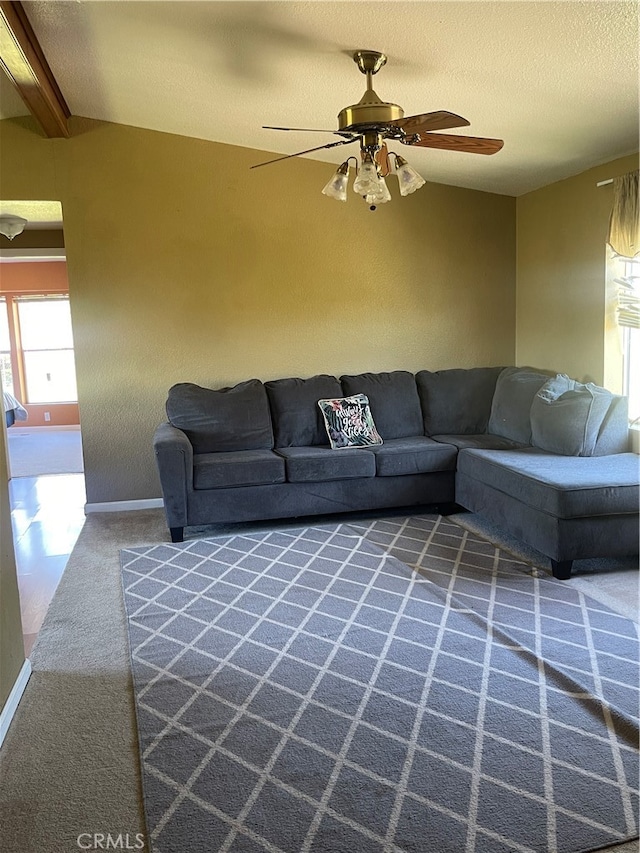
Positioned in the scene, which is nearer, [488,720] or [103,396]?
[488,720]

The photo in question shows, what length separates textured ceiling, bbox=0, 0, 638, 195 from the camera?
277cm

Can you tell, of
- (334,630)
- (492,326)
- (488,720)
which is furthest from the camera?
(492,326)

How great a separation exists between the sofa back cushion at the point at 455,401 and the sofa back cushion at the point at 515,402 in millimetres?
84

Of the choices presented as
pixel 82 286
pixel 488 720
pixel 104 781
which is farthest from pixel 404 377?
pixel 104 781

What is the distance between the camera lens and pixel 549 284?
5.03 metres

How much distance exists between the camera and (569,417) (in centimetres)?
412

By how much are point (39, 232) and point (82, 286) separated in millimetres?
2368

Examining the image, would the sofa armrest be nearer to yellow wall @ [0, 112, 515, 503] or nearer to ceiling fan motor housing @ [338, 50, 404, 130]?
yellow wall @ [0, 112, 515, 503]

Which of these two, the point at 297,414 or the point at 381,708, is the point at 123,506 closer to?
the point at 297,414

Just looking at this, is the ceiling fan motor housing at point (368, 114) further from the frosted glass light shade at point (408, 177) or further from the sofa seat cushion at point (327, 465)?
the sofa seat cushion at point (327, 465)

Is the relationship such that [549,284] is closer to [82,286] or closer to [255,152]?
[255,152]

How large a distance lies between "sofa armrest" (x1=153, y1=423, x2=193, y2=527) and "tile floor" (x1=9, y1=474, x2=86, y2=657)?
2.24 ft

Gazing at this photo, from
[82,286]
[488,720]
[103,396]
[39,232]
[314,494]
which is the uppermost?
[39,232]

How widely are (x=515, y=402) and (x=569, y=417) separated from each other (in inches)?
26.8
